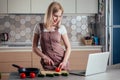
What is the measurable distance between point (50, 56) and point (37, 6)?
1783 mm

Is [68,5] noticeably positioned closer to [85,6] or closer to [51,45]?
[85,6]

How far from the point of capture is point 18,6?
475 centimetres

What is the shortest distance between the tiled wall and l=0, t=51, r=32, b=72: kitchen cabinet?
0.58 metres

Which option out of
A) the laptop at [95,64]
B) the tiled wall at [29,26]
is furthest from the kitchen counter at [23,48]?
the laptop at [95,64]

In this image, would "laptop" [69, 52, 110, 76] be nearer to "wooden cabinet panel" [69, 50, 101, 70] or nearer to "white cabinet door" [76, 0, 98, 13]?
"wooden cabinet panel" [69, 50, 101, 70]

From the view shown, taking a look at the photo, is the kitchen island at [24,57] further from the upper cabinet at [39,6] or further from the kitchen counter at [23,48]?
the upper cabinet at [39,6]

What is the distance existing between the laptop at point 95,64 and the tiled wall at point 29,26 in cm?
247

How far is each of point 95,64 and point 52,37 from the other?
0.77 m

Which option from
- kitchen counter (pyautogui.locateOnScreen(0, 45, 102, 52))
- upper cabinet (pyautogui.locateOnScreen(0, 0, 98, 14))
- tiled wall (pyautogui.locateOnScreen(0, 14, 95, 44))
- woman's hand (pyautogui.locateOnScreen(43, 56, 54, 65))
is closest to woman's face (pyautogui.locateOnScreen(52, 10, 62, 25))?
woman's hand (pyautogui.locateOnScreen(43, 56, 54, 65))

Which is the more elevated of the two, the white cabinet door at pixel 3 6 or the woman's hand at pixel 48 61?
the white cabinet door at pixel 3 6

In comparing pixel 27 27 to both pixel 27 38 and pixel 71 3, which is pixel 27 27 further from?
pixel 71 3

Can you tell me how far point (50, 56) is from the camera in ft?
10.5

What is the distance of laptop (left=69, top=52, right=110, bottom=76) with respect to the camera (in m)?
2.51

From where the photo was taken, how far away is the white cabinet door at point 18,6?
473 cm
